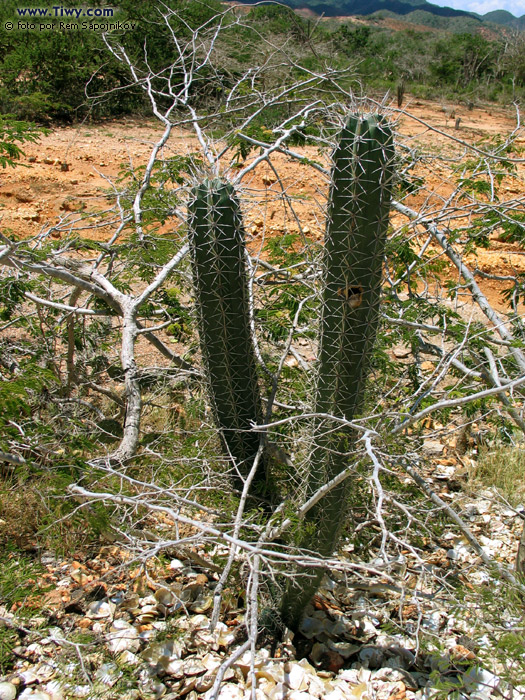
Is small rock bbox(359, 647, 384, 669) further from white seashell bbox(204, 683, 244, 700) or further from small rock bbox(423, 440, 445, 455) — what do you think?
small rock bbox(423, 440, 445, 455)

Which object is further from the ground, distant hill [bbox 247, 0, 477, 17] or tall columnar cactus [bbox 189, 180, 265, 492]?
distant hill [bbox 247, 0, 477, 17]

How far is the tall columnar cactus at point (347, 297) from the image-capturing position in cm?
176

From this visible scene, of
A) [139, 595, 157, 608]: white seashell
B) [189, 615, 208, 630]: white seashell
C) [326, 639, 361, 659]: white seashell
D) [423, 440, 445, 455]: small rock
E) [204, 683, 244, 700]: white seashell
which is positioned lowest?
[326, 639, 361, 659]: white seashell

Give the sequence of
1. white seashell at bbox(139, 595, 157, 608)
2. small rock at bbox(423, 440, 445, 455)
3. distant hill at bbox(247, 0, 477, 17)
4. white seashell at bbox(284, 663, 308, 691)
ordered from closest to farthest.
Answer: white seashell at bbox(284, 663, 308, 691) < white seashell at bbox(139, 595, 157, 608) < small rock at bbox(423, 440, 445, 455) < distant hill at bbox(247, 0, 477, 17)

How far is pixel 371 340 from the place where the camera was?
1974 mm

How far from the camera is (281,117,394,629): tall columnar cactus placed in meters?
1.76

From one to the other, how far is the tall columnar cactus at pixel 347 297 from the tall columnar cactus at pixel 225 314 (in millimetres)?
319

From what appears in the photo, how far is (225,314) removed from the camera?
2.13 meters

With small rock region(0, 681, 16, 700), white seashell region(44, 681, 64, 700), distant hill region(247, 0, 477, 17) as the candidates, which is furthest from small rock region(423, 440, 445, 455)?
distant hill region(247, 0, 477, 17)

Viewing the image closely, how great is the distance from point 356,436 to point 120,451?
1.07 metres

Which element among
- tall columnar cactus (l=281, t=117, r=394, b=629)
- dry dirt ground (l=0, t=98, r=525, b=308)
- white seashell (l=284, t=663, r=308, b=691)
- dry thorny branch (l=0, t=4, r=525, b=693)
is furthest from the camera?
dry dirt ground (l=0, t=98, r=525, b=308)

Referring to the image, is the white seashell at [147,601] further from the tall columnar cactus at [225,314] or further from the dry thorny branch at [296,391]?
the tall columnar cactus at [225,314]

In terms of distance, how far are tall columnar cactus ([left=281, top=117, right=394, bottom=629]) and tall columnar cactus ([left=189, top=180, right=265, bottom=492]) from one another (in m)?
0.32

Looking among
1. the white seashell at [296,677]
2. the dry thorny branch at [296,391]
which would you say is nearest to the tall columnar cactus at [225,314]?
the dry thorny branch at [296,391]
